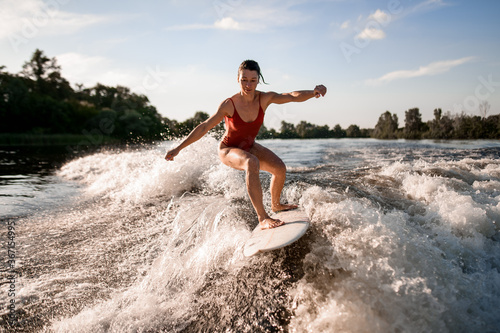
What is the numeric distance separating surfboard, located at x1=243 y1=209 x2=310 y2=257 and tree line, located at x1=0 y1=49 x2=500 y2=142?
972cm

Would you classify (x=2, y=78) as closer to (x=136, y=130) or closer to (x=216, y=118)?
(x=136, y=130)

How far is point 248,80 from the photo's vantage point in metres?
3.81

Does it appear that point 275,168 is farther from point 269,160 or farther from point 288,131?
point 288,131

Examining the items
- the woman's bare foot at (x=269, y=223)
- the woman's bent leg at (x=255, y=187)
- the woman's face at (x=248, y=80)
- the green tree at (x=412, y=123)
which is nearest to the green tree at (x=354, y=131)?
the green tree at (x=412, y=123)

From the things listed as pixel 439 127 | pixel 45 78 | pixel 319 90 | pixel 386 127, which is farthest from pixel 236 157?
pixel 45 78

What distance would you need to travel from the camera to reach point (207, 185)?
697 cm

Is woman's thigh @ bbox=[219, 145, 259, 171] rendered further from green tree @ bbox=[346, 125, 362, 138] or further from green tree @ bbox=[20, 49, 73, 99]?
green tree @ bbox=[20, 49, 73, 99]

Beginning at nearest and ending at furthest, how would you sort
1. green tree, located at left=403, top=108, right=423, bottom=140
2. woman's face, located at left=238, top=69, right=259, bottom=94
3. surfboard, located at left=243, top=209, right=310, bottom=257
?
surfboard, located at left=243, top=209, right=310, bottom=257, woman's face, located at left=238, top=69, right=259, bottom=94, green tree, located at left=403, top=108, right=423, bottom=140

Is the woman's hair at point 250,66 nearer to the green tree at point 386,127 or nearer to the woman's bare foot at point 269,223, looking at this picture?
the woman's bare foot at point 269,223

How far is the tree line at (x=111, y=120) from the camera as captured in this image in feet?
102

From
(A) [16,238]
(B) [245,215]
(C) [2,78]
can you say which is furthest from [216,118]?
(C) [2,78]

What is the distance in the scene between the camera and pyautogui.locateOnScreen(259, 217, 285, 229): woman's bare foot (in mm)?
3391

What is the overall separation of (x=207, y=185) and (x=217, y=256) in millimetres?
3593

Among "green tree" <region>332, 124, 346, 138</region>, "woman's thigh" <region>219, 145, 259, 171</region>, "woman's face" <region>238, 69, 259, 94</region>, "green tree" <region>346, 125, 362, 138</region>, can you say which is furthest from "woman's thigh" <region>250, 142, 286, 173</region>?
"green tree" <region>346, 125, 362, 138</region>
